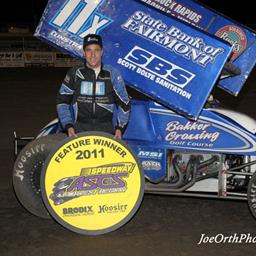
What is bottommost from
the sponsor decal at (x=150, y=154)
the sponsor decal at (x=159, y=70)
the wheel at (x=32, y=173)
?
the wheel at (x=32, y=173)

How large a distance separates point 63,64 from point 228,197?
69.2 ft

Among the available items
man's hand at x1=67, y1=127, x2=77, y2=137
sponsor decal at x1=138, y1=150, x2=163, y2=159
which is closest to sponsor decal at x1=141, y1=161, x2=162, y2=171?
sponsor decal at x1=138, y1=150, x2=163, y2=159

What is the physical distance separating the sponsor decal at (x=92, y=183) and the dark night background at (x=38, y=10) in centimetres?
4250

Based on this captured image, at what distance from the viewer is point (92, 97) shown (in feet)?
17.1

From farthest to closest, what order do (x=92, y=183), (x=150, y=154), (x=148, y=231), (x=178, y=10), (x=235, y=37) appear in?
1. (x=178, y=10)
2. (x=235, y=37)
3. (x=150, y=154)
4. (x=148, y=231)
5. (x=92, y=183)

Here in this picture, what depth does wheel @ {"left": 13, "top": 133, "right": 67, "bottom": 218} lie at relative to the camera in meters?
5.52

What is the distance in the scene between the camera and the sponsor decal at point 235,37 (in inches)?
257

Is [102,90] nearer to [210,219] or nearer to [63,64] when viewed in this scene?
[210,219]

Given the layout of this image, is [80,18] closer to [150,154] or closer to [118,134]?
[118,134]

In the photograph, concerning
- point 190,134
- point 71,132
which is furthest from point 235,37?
point 71,132

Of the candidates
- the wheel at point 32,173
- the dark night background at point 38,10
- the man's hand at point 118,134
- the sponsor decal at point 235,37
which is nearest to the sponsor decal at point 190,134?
the man's hand at point 118,134

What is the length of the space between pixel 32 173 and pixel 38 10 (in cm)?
4744

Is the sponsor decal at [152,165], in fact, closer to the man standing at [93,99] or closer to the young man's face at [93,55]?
the man standing at [93,99]

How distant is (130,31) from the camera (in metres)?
5.01
